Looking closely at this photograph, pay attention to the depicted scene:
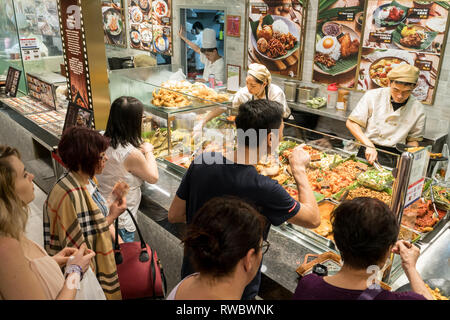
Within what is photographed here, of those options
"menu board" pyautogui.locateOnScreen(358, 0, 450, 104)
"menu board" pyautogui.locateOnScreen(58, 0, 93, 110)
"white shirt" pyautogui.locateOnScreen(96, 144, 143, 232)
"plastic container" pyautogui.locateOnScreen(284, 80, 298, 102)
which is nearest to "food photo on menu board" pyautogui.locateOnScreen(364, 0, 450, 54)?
"menu board" pyautogui.locateOnScreen(358, 0, 450, 104)

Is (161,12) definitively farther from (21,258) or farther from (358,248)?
(358,248)

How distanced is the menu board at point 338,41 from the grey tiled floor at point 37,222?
461 centimetres

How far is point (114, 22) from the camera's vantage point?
971 cm

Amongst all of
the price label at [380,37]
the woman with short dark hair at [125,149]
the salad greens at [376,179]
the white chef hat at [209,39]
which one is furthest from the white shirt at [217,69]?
the salad greens at [376,179]

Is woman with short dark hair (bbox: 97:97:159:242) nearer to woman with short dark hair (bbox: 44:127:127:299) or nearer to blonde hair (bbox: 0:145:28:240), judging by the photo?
woman with short dark hair (bbox: 44:127:127:299)

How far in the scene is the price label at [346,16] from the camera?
5.29 meters

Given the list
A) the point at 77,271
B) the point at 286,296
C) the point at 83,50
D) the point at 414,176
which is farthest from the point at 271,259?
the point at 83,50

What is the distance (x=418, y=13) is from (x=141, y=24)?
252 inches

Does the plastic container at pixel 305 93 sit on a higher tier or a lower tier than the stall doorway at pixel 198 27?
lower

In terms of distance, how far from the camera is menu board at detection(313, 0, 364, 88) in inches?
209

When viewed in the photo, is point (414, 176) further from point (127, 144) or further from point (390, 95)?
point (390, 95)

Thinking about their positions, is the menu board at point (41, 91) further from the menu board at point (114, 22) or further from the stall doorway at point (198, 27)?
the menu board at point (114, 22)

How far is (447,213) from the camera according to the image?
250cm
